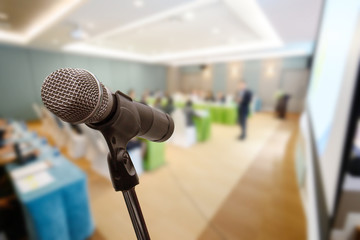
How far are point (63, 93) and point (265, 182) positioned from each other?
8.97ft

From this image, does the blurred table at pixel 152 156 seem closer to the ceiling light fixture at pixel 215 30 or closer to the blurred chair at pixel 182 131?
the blurred chair at pixel 182 131

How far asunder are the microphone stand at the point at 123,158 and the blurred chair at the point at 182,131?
3.18m

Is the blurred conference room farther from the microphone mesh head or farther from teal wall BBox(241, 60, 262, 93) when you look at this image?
teal wall BBox(241, 60, 262, 93)

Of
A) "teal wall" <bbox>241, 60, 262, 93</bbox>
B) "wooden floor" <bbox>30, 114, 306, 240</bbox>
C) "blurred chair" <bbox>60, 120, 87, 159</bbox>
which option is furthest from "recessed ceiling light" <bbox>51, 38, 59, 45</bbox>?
"teal wall" <bbox>241, 60, 262, 93</bbox>

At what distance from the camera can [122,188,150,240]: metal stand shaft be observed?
1.02 ft

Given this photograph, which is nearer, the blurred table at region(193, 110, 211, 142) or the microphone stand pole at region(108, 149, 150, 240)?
the microphone stand pole at region(108, 149, 150, 240)

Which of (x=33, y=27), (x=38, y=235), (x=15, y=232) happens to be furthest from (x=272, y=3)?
(x=33, y=27)

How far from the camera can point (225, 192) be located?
211cm

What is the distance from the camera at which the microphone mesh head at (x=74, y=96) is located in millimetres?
266

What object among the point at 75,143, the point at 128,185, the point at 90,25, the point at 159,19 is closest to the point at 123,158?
the point at 128,185

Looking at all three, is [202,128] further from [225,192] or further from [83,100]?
[83,100]

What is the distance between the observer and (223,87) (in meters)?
9.95

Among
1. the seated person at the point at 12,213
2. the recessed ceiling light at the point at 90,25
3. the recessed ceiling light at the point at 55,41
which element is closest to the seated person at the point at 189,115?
the seated person at the point at 12,213

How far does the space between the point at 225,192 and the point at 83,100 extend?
225 centimetres
